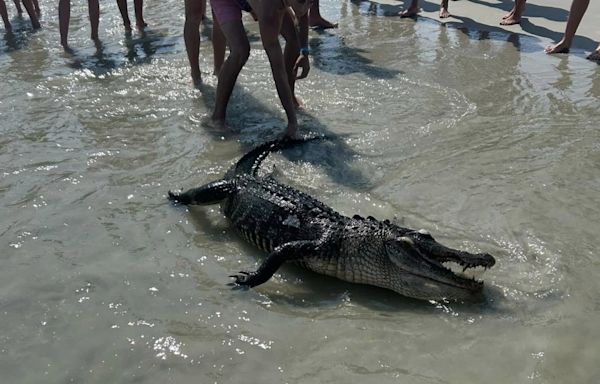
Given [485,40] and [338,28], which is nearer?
[485,40]

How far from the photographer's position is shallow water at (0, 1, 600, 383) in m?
2.50

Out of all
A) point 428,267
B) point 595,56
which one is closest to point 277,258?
point 428,267

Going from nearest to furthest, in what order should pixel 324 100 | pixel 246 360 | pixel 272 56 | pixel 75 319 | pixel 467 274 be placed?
1. pixel 246 360
2. pixel 75 319
3. pixel 467 274
4. pixel 272 56
5. pixel 324 100

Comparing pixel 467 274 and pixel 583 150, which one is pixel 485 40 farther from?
pixel 467 274

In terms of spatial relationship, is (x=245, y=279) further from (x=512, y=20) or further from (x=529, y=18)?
(x=529, y=18)

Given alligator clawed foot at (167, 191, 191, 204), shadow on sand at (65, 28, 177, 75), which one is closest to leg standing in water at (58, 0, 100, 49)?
shadow on sand at (65, 28, 177, 75)

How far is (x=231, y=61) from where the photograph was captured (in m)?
5.09

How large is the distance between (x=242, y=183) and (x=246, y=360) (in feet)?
5.16

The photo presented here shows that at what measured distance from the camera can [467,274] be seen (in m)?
3.03

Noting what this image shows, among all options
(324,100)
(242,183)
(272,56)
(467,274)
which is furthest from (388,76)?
(467,274)

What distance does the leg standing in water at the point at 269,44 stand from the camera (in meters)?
4.69

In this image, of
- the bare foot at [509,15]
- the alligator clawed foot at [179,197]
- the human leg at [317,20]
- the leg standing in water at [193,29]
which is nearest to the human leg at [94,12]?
the leg standing in water at [193,29]

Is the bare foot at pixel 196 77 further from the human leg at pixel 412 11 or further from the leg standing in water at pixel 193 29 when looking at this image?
the human leg at pixel 412 11

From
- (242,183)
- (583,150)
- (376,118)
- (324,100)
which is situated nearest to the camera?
(242,183)
